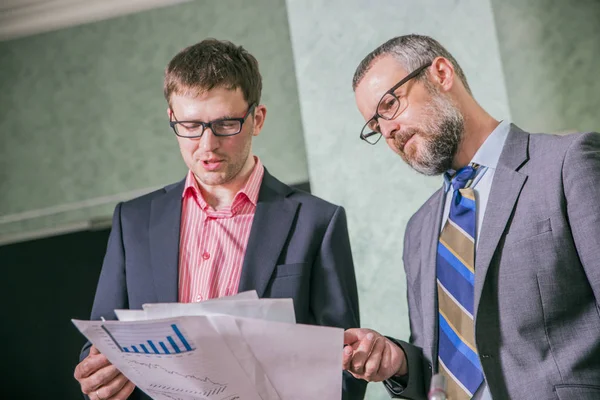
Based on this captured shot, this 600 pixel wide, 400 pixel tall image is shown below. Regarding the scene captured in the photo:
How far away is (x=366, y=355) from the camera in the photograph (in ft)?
4.31

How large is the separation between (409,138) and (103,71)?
241 cm

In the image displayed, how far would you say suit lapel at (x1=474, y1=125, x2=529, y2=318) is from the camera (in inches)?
52.4

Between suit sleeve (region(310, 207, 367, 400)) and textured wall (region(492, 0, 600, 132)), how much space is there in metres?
1.56

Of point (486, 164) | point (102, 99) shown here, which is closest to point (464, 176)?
point (486, 164)

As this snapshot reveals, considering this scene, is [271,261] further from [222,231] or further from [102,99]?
[102,99]

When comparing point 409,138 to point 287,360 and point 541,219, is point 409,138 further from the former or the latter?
point 287,360

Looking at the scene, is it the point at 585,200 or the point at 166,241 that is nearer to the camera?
the point at 585,200

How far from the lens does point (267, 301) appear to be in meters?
1.12

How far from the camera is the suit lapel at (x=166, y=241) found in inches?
57.7

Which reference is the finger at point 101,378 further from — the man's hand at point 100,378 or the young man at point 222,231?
the young man at point 222,231

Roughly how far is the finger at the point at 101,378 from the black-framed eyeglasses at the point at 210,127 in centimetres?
49

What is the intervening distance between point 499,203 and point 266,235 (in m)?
0.48

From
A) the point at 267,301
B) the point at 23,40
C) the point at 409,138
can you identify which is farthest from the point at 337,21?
the point at 23,40

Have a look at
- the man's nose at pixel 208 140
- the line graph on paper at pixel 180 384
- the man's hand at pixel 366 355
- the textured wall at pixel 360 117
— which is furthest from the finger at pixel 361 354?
the textured wall at pixel 360 117
